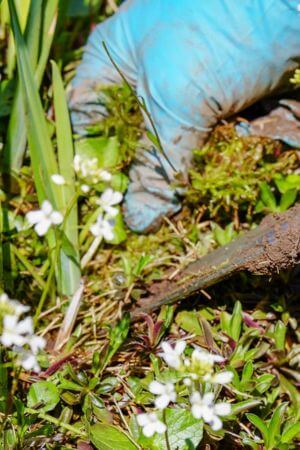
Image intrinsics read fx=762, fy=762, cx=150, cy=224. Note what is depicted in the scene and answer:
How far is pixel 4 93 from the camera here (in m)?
2.04

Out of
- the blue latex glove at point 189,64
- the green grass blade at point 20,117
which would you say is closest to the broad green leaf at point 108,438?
the blue latex glove at point 189,64

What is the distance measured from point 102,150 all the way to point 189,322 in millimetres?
565

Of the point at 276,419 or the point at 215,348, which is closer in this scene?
the point at 276,419

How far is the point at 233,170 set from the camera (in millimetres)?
1973

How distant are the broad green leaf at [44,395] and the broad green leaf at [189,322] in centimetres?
35

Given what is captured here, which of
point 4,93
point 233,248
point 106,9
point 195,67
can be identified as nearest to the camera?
point 233,248

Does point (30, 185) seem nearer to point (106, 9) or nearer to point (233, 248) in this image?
point (233, 248)

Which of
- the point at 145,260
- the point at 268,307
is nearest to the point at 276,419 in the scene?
the point at 268,307

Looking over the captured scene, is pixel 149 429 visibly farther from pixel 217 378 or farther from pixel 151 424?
pixel 217 378

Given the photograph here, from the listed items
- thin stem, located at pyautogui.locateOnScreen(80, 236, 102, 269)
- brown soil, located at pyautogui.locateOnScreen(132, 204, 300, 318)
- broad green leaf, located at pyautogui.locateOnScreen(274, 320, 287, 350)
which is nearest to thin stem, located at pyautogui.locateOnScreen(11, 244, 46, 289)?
thin stem, located at pyautogui.locateOnScreen(80, 236, 102, 269)

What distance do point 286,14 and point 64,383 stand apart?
99 centimetres

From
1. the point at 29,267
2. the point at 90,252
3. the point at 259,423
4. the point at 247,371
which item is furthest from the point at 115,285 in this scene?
the point at 259,423

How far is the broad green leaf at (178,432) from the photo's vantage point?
142 cm

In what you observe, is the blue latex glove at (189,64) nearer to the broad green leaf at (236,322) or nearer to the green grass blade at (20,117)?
the green grass blade at (20,117)
